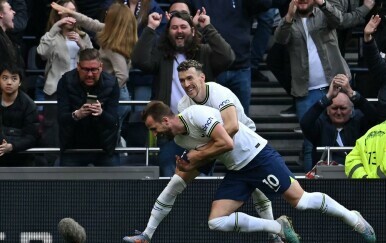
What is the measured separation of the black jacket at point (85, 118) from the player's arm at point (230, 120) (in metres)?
1.99

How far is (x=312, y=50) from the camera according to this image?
18031mm

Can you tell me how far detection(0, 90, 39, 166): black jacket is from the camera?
1684 centimetres

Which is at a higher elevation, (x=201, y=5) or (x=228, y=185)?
(x=201, y=5)

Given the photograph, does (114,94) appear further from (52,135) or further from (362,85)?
(362,85)

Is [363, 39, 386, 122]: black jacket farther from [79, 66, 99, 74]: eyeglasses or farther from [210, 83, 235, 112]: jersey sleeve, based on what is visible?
[79, 66, 99, 74]: eyeglasses

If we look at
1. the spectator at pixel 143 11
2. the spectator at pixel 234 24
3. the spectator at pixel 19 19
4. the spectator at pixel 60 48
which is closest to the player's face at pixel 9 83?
the spectator at pixel 60 48

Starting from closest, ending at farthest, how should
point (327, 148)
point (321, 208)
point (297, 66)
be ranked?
point (321, 208), point (327, 148), point (297, 66)

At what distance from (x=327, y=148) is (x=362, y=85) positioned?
237 cm

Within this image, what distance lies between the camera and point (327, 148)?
55.0ft

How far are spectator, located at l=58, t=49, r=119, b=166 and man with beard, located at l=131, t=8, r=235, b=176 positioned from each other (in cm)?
51

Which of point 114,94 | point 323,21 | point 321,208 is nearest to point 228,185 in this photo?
point 321,208

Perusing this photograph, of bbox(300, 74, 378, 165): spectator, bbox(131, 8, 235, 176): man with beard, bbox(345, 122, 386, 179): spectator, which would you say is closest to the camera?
bbox(345, 122, 386, 179): spectator

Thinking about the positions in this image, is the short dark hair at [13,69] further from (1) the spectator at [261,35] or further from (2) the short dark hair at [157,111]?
(1) the spectator at [261,35]

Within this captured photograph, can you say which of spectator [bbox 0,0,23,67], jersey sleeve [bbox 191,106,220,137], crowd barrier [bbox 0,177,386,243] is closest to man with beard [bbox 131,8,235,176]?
crowd barrier [bbox 0,177,386,243]
